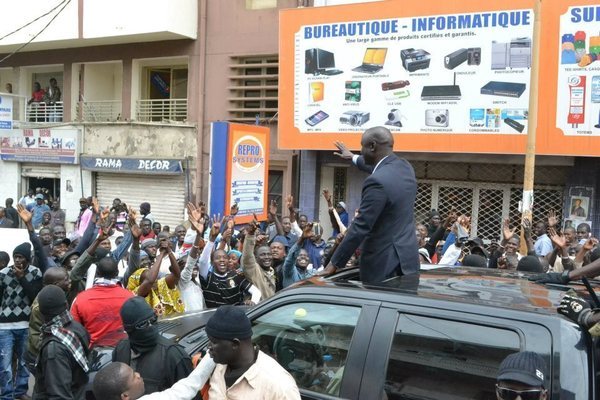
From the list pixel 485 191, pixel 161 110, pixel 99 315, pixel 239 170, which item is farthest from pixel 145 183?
pixel 99 315

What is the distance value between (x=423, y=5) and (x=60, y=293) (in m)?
9.58

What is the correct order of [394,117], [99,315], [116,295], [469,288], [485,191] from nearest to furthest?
[469,288], [99,315], [116,295], [394,117], [485,191]

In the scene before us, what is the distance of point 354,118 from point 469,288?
9.49 metres

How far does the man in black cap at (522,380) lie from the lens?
2240 mm

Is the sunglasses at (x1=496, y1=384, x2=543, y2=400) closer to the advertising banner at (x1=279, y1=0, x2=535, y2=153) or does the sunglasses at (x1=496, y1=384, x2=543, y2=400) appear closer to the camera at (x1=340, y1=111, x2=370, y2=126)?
the advertising banner at (x1=279, y1=0, x2=535, y2=153)

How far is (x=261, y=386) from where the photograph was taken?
99.3 inches

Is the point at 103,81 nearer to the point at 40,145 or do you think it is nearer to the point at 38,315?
the point at 40,145

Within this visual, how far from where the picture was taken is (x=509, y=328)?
2543 mm

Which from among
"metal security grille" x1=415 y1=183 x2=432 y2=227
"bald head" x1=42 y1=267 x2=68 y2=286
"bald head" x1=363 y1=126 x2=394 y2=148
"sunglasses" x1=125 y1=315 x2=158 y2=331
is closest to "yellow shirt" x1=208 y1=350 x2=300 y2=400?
"sunglasses" x1=125 y1=315 x2=158 y2=331

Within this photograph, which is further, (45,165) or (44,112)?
(44,112)

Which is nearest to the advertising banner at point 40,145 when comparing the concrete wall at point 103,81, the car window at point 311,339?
the concrete wall at point 103,81

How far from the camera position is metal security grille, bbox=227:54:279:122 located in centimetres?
1419

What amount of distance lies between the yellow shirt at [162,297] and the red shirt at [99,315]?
622 millimetres

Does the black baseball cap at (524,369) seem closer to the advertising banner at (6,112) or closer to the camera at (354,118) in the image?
the camera at (354,118)
